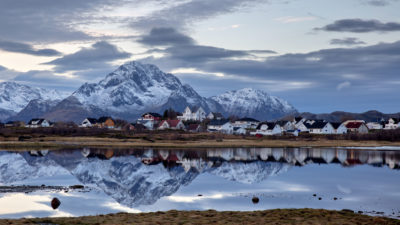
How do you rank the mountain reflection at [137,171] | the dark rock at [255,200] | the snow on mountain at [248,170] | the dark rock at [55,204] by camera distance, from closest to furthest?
the dark rock at [55,204] < the dark rock at [255,200] < the mountain reflection at [137,171] < the snow on mountain at [248,170]

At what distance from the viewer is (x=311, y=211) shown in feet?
101

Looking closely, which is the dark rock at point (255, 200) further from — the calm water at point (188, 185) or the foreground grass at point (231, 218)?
the foreground grass at point (231, 218)

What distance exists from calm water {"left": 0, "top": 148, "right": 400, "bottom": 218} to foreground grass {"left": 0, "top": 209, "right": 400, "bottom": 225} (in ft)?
10.9

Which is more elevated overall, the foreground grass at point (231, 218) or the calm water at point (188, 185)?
the foreground grass at point (231, 218)

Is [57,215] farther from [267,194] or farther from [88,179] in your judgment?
[88,179]

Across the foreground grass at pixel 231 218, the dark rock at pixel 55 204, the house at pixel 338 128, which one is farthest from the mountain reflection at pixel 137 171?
the house at pixel 338 128

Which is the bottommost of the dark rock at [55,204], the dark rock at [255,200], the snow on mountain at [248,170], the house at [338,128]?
the snow on mountain at [248,170]

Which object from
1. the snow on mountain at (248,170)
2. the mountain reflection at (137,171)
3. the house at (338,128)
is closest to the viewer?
the mountain reflection at (137,171)

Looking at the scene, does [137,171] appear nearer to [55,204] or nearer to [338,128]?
[55,204]

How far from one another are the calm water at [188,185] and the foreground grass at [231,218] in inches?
131

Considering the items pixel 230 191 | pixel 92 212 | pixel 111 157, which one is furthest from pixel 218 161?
pixel 92 212

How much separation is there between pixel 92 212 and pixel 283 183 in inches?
1005

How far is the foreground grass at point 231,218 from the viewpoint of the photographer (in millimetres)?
26938

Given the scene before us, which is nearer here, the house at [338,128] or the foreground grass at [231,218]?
the foreground grass at [231,218]
